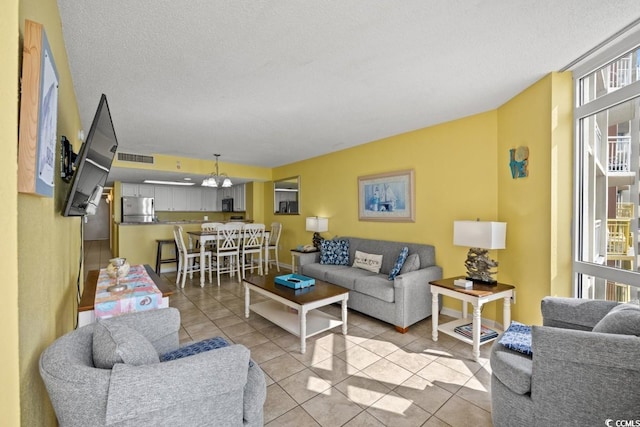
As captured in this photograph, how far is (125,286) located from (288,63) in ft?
6.85

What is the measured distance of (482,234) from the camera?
2.69 meters

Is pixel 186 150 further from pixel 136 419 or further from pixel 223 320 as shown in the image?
pixel 136 419

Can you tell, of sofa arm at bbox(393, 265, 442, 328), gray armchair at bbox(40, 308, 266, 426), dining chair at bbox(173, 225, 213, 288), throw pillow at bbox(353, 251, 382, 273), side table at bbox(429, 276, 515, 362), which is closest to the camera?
gray armchair at bbox(40, 308, 266, 426)

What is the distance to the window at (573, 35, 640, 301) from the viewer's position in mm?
1900

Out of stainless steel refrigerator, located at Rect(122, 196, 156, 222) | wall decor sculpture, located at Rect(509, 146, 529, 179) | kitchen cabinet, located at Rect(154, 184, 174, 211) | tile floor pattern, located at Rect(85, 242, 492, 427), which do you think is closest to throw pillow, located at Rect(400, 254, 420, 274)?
tile floor pattern, located at Rect(85, 242, 492, 427)

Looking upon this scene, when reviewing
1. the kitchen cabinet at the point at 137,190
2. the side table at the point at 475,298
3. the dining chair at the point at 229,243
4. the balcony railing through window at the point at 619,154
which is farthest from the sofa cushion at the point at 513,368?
the kitchen cabinet at the point at 137,190

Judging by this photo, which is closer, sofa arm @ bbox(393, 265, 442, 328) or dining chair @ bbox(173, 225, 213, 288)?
sofa arm @ bbox(393, 265, 442, 328)

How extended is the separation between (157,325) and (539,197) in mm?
3162

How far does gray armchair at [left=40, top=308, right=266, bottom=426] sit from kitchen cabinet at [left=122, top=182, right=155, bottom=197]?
23.4ft

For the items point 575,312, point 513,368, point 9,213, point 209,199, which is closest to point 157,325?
point 9,213

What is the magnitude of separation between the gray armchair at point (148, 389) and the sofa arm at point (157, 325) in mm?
237

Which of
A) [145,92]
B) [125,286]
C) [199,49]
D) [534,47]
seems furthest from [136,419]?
[534,47]

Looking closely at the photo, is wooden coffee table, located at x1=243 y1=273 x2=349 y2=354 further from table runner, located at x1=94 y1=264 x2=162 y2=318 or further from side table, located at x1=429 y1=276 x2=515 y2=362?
table runner, located at x1=94 y1=264 x2=162 y2=318

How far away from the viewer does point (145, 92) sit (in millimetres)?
2584
